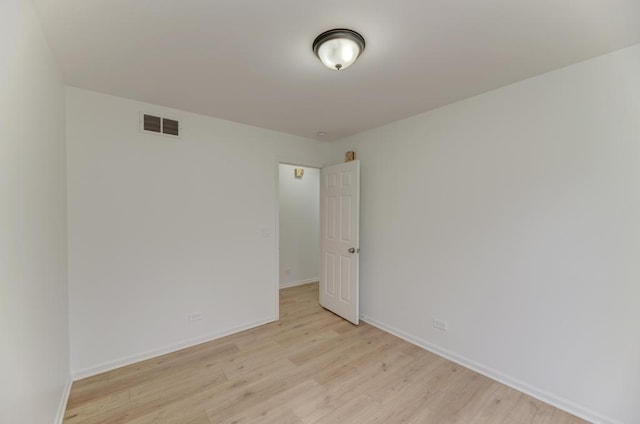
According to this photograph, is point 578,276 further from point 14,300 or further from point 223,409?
point 14,300

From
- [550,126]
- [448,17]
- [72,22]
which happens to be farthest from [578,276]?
[72,22]

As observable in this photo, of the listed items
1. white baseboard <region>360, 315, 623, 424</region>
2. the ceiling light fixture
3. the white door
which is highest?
the ceiling light fixture

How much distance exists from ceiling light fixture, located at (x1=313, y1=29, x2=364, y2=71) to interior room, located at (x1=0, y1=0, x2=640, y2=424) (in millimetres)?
32

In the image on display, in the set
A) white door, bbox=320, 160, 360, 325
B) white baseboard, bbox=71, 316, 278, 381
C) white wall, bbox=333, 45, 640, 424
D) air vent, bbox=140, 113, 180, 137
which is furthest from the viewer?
white door, bbox=320, 160, 360, 325

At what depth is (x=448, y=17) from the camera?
1396 mm

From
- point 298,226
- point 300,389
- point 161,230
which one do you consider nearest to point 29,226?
point 161,230

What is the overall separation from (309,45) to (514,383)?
2972 mm

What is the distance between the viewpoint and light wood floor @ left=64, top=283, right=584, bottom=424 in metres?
1.80

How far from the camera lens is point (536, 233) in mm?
2000

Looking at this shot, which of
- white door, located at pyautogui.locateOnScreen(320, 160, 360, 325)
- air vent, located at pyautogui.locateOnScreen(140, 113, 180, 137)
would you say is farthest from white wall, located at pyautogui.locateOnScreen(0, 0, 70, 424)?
white door, located at pyautogui.locateOnScreen(320, 160, 360, 325)

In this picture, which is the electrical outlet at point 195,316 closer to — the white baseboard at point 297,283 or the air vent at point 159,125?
the air vent at point 159,125

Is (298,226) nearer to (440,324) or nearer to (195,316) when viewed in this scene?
(195,316)

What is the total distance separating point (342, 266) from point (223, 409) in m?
1.97

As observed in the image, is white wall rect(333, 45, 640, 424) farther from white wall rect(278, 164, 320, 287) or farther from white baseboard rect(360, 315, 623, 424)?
white wall rect(278, 164, 320, 287)
